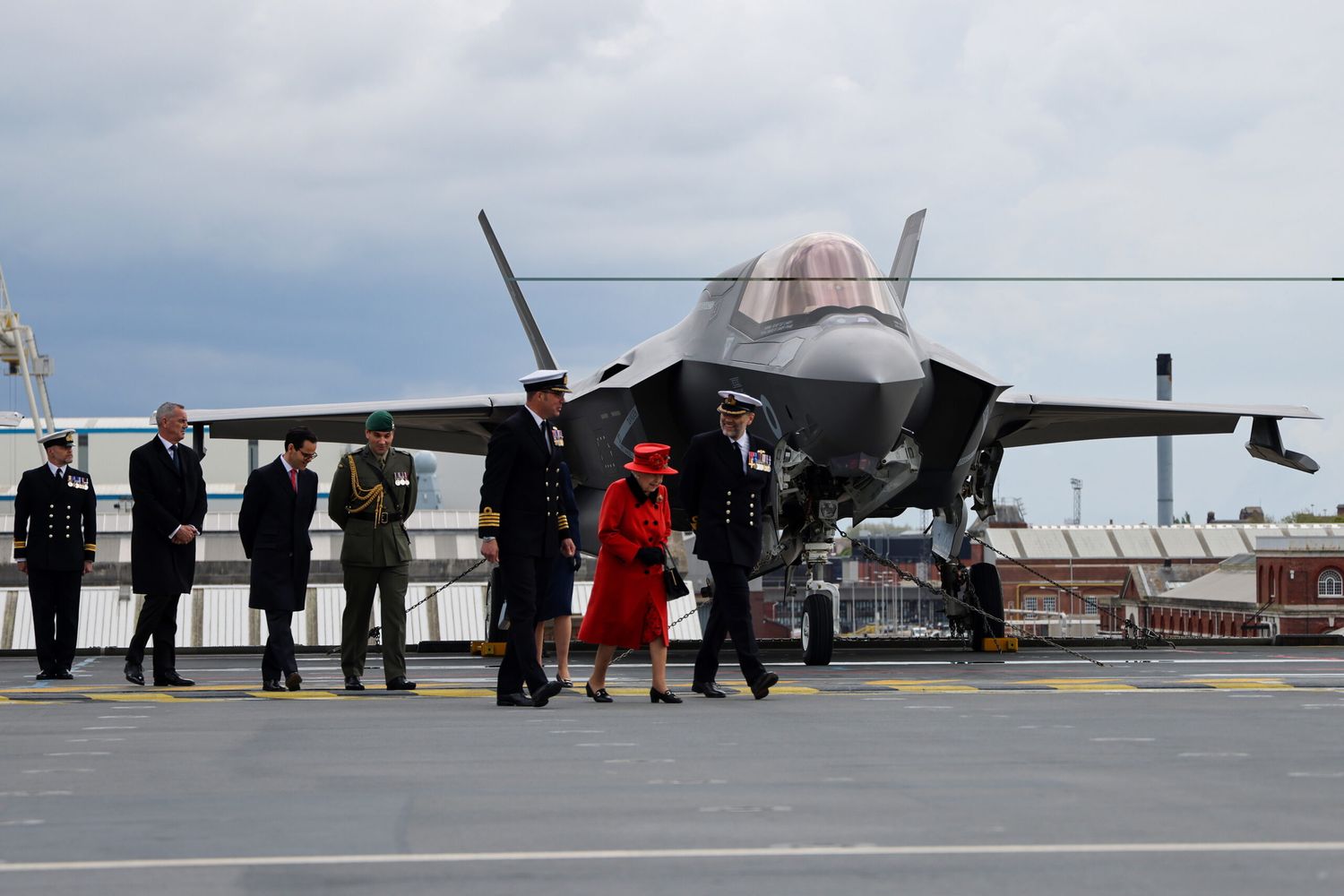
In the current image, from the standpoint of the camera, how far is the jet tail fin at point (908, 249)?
19734 millimetres

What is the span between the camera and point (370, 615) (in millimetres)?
10852

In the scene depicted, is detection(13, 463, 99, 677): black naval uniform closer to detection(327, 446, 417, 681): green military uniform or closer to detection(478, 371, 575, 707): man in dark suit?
detection(327, 446, 417, 681): green military uniform

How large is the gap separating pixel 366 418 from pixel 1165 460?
270 ft

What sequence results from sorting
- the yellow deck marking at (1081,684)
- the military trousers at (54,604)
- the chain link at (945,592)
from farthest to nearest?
the chain link at (945,592) → the military trousers at (54,604) → the yellow deck marking at (1081,684)

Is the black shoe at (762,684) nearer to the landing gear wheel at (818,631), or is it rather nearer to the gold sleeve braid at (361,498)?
the gold sleeve braid at (361,498)

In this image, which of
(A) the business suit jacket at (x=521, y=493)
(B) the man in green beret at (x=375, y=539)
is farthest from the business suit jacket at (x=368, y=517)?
(A) the business suit jacket at (x=521, y=493)

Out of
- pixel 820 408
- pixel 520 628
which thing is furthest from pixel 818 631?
pixel 520 628

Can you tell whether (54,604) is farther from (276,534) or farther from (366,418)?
(366,418)

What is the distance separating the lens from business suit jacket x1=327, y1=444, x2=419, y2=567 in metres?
10.7

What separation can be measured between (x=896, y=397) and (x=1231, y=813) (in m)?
8.47

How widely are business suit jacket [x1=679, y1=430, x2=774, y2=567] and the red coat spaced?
275 millimetres

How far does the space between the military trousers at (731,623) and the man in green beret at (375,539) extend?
2019 millimetres

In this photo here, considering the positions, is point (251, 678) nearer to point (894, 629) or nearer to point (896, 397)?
point (896, 397)

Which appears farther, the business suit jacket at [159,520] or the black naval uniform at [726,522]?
the business suit jacket at [159,520]
